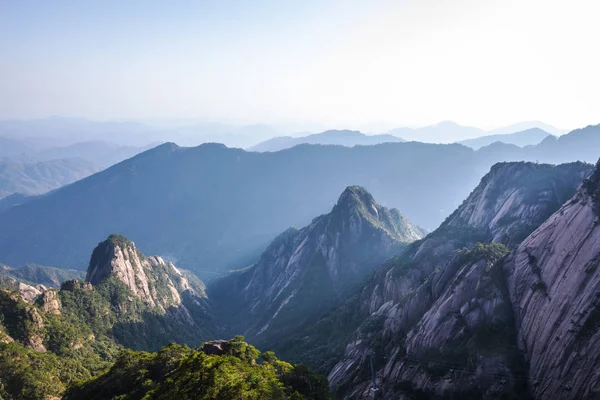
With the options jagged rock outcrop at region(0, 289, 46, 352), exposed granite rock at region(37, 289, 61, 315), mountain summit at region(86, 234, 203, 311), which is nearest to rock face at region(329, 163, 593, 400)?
jagged rock outcrop at region(0, 289, 46, 352)

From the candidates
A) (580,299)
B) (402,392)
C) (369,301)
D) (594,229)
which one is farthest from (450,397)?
(369,301)

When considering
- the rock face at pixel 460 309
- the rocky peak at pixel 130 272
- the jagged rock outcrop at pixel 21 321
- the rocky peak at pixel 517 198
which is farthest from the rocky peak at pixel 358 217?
the jagged rock outcrop at pixel 21 321

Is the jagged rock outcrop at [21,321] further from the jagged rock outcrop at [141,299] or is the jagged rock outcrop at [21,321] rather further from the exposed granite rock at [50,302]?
the jagged rock outcrop at [141,299]

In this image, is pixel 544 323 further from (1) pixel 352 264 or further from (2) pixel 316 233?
(2) pixel 316 233

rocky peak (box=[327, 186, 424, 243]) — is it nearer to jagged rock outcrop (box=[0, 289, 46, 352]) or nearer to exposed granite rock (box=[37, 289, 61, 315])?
exposed granite rock (box=[37, 289, 61, 315])

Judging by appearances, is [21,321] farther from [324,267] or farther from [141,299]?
[324,267]

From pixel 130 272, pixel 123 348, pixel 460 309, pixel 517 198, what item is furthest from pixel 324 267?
pixel 460 309
